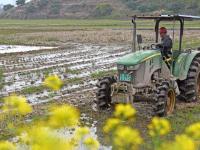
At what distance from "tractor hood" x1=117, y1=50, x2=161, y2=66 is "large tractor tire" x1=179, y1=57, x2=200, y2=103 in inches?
51.6

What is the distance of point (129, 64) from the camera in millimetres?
10578

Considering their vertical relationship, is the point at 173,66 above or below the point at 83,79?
above

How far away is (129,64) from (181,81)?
6.71 feet

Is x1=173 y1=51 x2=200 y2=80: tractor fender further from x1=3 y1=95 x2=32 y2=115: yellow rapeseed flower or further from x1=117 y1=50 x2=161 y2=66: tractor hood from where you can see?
x1=3 y1=95 x2=32 y2=115: yellow rapeseed flower

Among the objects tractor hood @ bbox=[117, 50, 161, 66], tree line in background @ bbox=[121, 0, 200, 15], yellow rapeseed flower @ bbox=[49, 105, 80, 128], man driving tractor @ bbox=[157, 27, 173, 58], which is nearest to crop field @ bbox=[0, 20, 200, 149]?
tractor hood @ bbox=[117, 50, 161, 66]

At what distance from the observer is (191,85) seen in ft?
39.1

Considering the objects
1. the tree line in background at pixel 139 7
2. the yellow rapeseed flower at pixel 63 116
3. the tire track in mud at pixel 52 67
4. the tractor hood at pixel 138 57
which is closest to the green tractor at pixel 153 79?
the tractor hood at pixel 138 57

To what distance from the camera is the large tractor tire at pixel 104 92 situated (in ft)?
36.7

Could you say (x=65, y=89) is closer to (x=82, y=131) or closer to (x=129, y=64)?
(x=129, y=64)

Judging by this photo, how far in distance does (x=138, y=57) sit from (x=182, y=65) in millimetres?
1550

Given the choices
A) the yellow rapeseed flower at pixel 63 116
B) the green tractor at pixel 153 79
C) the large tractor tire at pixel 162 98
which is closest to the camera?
the yellow rapeseed flower at pixel 63 116

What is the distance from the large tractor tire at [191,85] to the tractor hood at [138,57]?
4.30 ft

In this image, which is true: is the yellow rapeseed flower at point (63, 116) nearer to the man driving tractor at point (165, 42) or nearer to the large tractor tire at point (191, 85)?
the man driving tractor at point (165, 42)

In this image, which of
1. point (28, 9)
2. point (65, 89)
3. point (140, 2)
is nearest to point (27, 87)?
point (65, 89)
